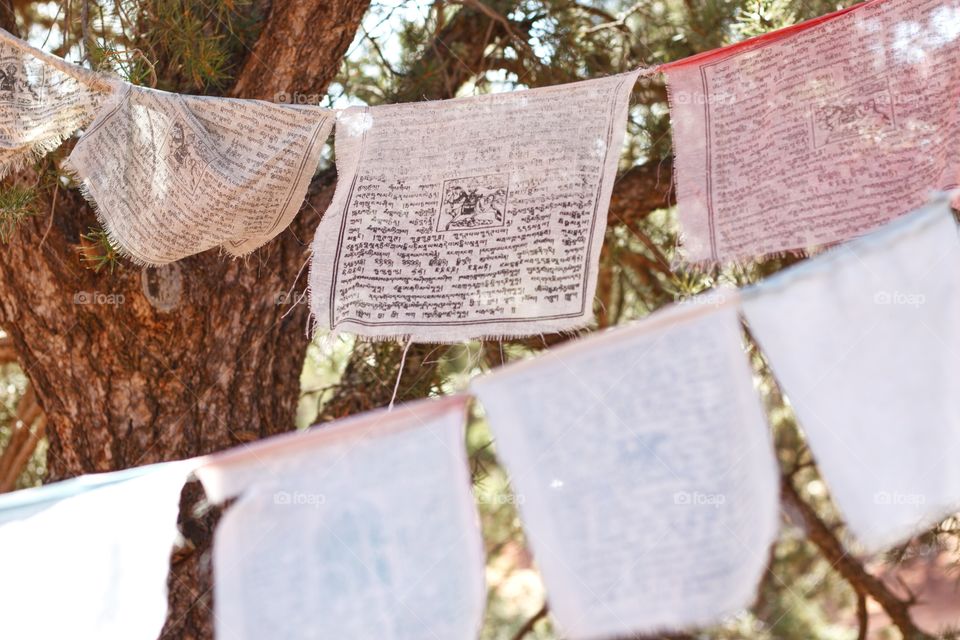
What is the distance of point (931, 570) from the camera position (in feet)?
16.0

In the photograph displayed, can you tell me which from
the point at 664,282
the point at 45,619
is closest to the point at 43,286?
the point at 45,619

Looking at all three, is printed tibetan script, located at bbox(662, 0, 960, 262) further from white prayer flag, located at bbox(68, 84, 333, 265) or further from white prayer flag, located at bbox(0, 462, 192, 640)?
white prayer flag, located at bbox(0, 462, 192, 640)

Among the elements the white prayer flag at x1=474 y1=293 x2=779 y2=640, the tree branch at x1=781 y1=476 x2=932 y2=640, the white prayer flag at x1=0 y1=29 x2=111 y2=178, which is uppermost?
the white prayer flag at x1=0 y1=29 x2=111 y2=178

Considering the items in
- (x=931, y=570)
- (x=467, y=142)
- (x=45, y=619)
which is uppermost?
(x=467, y=142)

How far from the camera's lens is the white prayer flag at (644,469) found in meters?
0.80

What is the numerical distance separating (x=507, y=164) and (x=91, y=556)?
24.2 inches

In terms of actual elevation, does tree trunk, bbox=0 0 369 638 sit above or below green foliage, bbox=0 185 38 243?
below

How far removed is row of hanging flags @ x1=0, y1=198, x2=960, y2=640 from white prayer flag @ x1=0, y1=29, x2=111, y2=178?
0.59 metres

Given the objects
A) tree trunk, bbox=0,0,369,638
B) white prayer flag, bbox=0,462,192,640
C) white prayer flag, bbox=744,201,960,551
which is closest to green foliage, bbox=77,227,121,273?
tree trunk, bbox=0,0,369,638

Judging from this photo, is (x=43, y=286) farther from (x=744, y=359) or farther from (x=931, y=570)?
(x=931, y=570)

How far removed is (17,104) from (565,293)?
2.45 ft

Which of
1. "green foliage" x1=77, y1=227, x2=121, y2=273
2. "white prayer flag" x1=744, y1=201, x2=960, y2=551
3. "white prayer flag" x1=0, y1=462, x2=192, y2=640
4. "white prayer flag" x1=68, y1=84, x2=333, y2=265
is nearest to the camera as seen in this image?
"white prayer flag" x1=744, y1=201, x2=960, y2=551

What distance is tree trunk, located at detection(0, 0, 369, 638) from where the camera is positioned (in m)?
1.45

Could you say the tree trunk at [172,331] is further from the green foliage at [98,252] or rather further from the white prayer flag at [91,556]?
the white prayer flag at [91,556]
